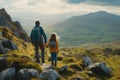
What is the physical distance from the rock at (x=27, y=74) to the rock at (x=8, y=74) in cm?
68

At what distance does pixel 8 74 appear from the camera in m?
31.5

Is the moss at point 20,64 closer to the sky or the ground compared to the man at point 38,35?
closer to the ground

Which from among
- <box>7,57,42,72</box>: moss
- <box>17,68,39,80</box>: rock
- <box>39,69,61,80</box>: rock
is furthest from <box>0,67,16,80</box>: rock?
<box>39,69,61,80</box>: rock

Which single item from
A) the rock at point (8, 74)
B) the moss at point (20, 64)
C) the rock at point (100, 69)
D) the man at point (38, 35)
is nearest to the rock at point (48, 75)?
the moss at point (20, 64)

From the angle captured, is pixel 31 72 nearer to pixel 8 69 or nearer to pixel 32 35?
pixel 8 69

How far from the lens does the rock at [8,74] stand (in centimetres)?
3129

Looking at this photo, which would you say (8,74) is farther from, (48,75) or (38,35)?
(38,35)

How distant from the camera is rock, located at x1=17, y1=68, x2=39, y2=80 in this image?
103 feet

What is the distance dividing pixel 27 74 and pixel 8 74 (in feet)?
6.62

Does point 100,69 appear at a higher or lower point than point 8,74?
lower

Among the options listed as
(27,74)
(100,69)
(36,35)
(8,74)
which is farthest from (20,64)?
(100,69)

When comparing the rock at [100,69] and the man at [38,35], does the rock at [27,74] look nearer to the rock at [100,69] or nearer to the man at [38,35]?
the man at [38,35]

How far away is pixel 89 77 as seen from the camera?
38.2 m

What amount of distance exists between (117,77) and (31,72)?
1413 centimetres
